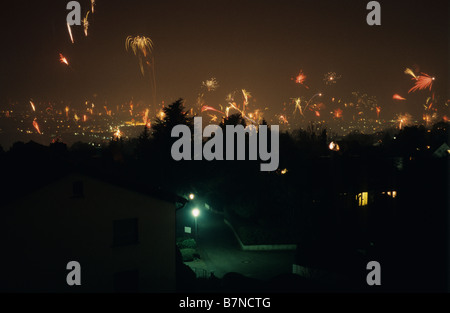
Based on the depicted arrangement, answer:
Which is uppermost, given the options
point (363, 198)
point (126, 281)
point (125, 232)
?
point (363, 198)

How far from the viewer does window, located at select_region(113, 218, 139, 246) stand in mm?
13859

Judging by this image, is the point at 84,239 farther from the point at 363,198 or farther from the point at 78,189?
the point at 363,198

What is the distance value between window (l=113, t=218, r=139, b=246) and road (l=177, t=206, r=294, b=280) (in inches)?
340

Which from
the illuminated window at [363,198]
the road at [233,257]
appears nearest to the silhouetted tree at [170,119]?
the road at [233,257]

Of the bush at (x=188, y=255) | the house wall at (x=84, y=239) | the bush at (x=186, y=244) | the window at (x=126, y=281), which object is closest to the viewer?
the house wall at (x=84, y=239)

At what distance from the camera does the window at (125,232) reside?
13.9 metres

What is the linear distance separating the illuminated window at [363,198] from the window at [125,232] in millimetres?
18356

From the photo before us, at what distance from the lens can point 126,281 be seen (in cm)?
1398

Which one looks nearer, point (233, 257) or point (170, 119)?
point (233, 257)

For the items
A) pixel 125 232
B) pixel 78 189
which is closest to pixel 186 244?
pixel 125 232

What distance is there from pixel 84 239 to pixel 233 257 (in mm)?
13730

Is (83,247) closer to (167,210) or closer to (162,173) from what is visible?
(167,210)

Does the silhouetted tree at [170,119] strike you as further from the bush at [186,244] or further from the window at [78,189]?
the window at [78,189]

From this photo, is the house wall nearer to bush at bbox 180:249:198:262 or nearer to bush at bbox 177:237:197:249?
bush at bbox 180:249:198:262
